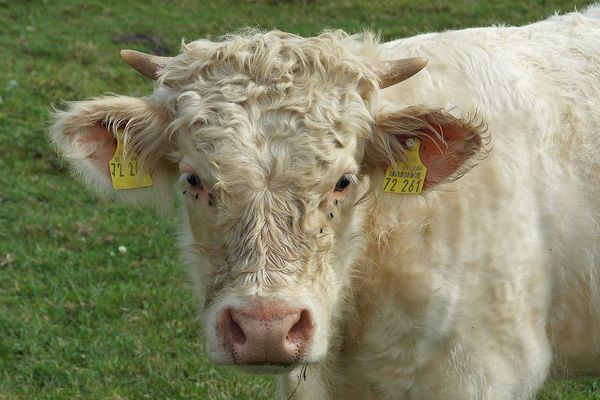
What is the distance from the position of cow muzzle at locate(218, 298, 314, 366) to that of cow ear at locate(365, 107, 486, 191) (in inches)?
37.1

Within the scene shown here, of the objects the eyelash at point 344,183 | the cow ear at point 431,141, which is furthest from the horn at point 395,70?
the eyelash at point 344,183

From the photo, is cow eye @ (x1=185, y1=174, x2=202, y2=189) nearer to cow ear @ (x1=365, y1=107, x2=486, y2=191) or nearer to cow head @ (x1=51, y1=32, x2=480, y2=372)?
cow head @ (x1=51, y1=32, x2=480, y2=372)

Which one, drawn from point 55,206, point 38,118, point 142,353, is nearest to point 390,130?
point 142,353

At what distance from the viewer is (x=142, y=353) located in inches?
261

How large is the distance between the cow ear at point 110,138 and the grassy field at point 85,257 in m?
2.13

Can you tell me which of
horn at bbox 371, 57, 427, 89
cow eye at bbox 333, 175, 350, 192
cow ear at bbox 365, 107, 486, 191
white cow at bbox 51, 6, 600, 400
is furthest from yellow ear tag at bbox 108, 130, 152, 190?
horn at bbox 371, 57, 427, 89

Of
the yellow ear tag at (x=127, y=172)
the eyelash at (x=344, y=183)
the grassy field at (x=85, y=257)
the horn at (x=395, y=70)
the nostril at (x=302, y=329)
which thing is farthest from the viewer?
the grassy field at (x=85, y=257)

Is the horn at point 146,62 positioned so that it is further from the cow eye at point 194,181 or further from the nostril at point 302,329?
the nostril at point 302,329

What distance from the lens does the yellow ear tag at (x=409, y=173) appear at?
169 inches

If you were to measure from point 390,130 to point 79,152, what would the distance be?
1.41 m

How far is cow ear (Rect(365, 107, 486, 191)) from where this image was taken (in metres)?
4.14

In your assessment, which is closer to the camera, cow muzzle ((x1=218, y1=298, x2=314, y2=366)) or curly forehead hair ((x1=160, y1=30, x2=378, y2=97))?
cow muzzle ((x1=218, y1=298, x2=314, y2=366))

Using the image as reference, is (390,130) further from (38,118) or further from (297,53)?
(38,118)

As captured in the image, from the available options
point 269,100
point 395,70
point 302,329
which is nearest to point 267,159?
point 269,100
